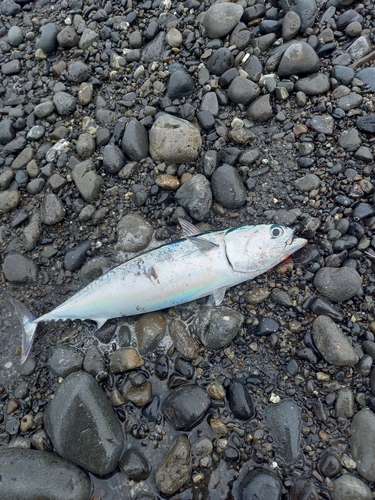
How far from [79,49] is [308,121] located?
12.8 feet

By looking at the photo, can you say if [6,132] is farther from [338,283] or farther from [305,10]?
[338,283]

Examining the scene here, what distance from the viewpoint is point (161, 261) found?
4.02 meters

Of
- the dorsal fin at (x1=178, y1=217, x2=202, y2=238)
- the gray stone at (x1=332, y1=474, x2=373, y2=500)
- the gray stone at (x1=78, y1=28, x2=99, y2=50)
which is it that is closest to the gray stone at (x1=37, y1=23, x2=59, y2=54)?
the gray stone at (x1=78, y1=28, x2=99, y2=50)

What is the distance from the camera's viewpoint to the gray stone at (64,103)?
5.12 meters

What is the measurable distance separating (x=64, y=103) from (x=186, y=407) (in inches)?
181

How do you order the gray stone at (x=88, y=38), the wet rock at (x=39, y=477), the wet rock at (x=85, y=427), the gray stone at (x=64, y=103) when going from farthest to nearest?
the gray stone at (x=88, y=38), the gray stone at (x=64, y=103), the wet rock at (x=85, y=427), the wet rock at (x=39, y=477)

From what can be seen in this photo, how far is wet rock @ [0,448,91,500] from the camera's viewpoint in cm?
334

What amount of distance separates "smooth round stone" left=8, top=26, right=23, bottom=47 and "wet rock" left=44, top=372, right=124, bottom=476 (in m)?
5.82

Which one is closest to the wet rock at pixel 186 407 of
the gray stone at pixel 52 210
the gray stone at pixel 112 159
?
the gray stone at pixel 52 210

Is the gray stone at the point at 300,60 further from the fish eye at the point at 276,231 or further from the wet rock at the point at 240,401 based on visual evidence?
the wet rock at the point at 240,401

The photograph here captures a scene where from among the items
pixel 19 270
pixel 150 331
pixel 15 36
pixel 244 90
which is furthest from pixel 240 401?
pixel 15 36

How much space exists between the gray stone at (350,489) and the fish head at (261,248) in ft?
7.22

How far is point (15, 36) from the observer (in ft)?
19.3

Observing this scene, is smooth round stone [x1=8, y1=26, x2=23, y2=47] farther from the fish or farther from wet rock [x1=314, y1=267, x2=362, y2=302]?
wet rock [x1=314, y1=267, x2=362, y2=302]
